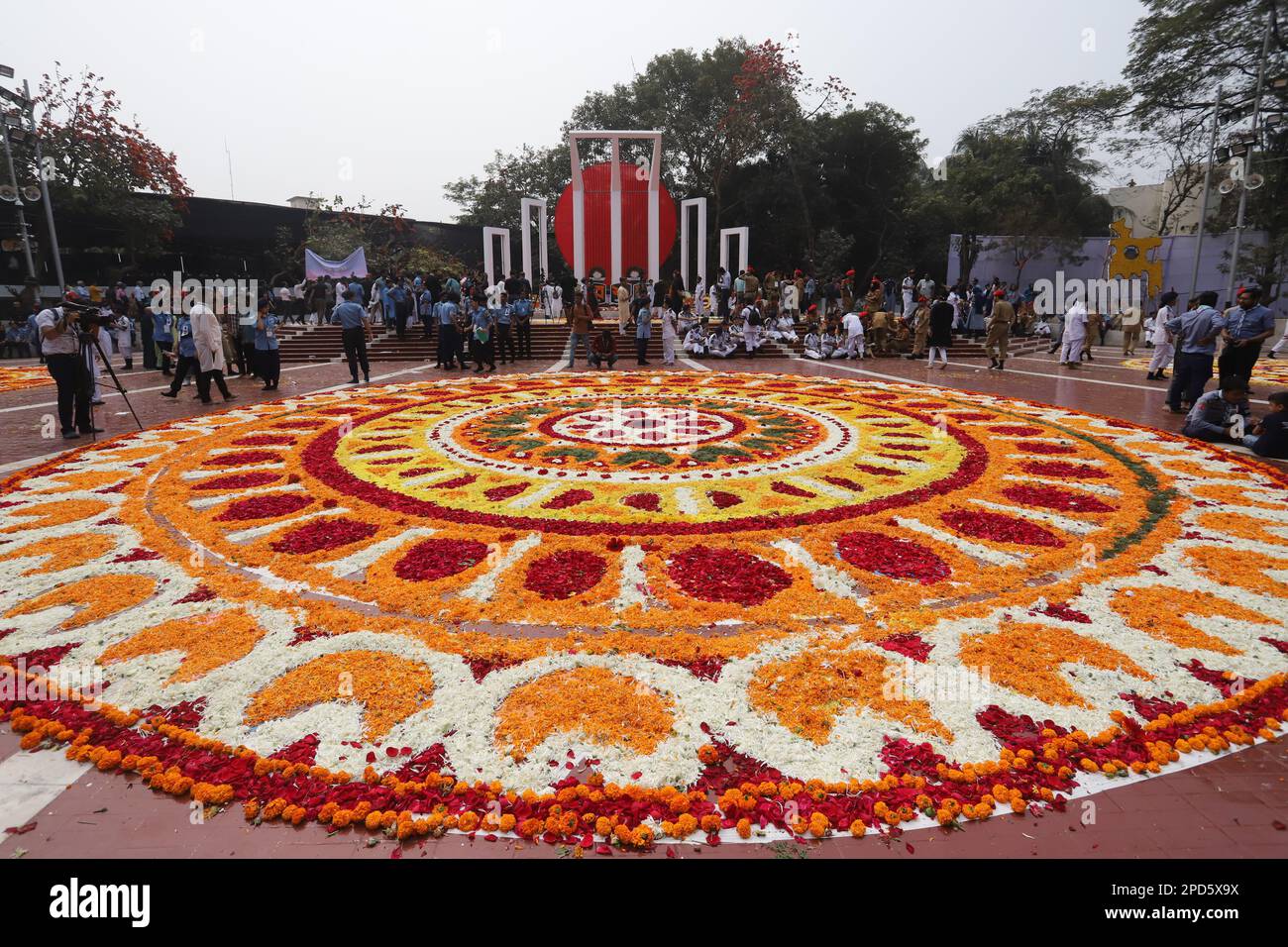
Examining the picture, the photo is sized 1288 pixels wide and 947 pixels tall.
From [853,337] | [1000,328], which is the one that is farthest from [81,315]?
[1000,328]

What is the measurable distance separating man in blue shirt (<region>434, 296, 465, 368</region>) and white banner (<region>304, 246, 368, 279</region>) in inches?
451

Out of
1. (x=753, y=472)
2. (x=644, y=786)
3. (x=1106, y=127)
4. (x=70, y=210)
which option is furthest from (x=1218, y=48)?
(x=70, y=210)

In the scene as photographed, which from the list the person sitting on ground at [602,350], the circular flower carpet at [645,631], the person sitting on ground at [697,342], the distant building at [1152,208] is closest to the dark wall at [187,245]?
the person sitting on ground at [602,350]

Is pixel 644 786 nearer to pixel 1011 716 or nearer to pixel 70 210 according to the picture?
pixel 1011 716

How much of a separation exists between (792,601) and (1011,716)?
4.08 ft

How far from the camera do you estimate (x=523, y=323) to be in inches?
660

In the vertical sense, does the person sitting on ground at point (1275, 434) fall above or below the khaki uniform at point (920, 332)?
below

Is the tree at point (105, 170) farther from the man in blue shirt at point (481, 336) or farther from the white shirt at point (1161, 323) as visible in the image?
the white shirt at point (1161, 323)

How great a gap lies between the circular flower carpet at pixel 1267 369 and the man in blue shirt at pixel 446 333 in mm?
15232

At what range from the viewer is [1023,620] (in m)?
3.52

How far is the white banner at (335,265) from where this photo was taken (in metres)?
23.4

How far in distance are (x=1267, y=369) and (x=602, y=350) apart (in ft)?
48.2

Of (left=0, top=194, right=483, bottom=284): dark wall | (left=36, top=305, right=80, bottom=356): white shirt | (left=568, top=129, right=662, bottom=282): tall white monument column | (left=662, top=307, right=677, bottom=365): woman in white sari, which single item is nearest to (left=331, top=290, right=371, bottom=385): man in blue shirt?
(left=36, top=305, right=80, bottom=356): white shirt

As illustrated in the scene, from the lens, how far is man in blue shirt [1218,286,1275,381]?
27.1 ft
